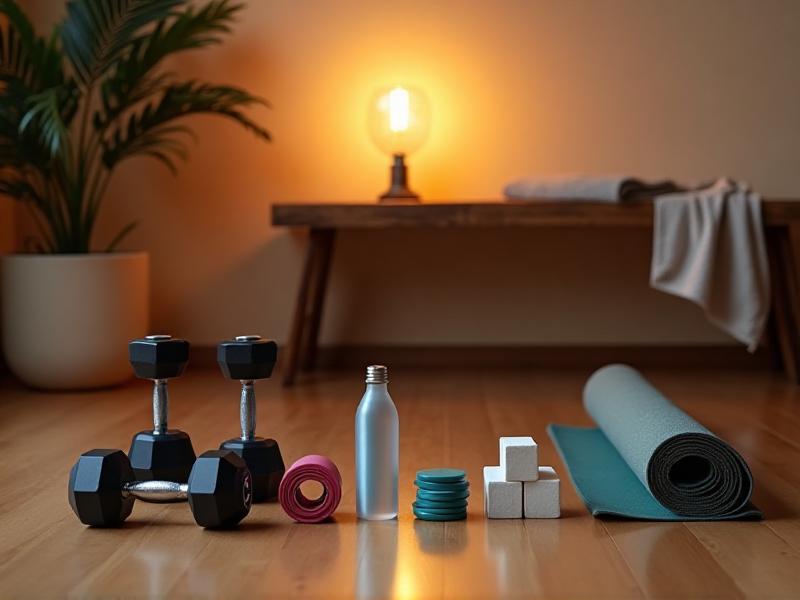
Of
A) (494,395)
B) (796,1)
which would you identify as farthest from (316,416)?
(796,1)

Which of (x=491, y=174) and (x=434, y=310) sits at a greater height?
(x=491, y=174)

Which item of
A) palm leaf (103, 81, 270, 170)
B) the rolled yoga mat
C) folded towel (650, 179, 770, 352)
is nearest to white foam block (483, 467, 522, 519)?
the rolled yoga mat

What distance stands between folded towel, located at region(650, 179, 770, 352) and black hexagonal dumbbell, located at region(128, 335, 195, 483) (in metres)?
1.62

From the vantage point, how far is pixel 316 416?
2674mm

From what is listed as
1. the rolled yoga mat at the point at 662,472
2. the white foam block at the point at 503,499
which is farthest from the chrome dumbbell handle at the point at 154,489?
the rolled yoga mat at the point at 662,472

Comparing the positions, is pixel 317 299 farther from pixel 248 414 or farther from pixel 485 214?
pixel 248 414

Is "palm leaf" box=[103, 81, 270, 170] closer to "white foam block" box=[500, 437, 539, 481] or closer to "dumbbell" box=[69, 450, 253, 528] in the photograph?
"dumbbell" box=[69, 450, 253, 528]

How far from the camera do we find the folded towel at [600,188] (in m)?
3.07

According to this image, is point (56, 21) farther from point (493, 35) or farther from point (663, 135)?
point (663, 135)

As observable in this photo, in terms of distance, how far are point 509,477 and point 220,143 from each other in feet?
7.18

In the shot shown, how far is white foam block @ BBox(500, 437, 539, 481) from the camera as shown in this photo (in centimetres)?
171

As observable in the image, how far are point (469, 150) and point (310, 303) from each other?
683 millimetres

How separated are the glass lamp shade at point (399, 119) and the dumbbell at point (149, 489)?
191 centimetres

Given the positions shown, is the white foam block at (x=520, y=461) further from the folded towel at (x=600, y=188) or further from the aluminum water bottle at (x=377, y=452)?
the folded towel at (x=600, y=188)
